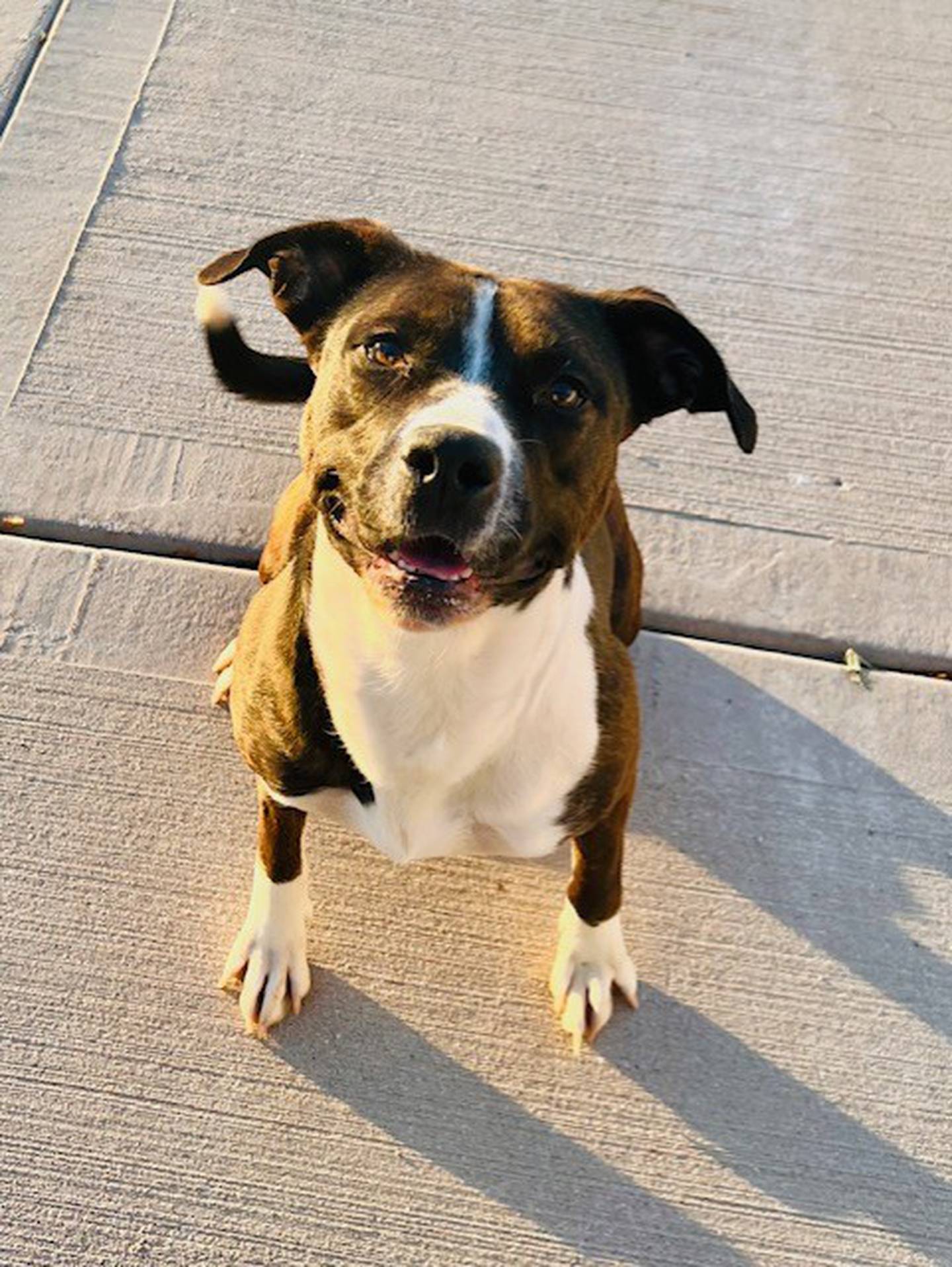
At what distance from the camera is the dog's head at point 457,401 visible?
6.55 feet

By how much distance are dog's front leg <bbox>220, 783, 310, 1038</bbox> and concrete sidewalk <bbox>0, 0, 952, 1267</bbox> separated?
0.22 feet

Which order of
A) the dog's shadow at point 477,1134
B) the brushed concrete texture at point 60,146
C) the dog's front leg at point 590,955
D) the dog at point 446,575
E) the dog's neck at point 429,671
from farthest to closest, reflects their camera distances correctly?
the brushed concrete texture at point 60,146 → the dog's front leg at point 590,955 → the dog's shadow at point 477,1134 → the dog's neck at point 429,671 → the dog at point 446,575

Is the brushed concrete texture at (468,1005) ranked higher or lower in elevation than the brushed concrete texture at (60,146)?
lower

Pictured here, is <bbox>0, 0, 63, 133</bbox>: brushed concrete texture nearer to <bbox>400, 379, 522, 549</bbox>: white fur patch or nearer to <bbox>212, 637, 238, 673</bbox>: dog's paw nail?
<bbox>212, 637, 238, 673</bbox>: dog's paw nail

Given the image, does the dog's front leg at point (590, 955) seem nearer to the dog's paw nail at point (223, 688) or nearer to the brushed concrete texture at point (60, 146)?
the dog's paw nail at point (223, 688)

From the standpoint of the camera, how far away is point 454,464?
193cm

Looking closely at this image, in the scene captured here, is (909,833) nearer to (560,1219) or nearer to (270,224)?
(560,1219)

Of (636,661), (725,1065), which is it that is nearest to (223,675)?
(636,661)

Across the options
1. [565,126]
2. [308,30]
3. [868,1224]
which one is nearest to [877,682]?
[868,1224]

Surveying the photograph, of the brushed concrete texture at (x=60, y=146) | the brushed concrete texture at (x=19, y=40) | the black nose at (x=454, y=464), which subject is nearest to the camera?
the black nose at (x=454, y=464)

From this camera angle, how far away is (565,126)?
14.1 feet

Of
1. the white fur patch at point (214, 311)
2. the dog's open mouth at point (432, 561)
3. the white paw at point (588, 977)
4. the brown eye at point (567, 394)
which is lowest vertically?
the white paw at point (588, 977)

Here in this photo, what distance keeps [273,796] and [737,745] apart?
3.74 feet

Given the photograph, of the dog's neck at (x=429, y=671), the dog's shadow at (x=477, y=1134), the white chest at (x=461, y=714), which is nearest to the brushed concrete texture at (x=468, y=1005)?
the dog's shadow at (x=477, y=1134)
